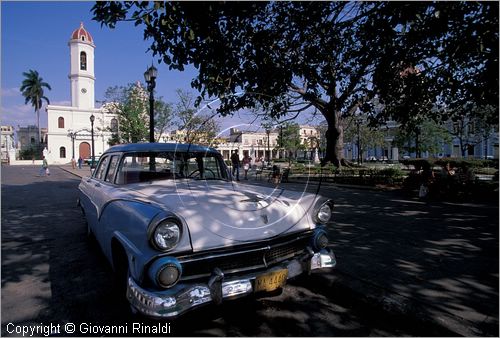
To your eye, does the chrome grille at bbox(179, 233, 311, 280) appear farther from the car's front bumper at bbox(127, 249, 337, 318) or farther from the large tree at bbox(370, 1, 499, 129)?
the large tree at bbox(370, 1, 499, 129)

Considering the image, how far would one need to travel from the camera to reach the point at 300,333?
2809 millimetres

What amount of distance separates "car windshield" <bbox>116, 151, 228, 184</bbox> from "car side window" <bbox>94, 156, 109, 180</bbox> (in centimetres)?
69

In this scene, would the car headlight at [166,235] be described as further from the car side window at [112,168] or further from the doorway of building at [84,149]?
the doorway of building at [84,149]

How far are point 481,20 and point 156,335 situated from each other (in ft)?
21.3

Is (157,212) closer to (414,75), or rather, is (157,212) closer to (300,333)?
(300,333)

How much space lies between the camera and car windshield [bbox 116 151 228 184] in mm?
4098

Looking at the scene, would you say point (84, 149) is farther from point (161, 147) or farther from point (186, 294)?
point (186, 294)

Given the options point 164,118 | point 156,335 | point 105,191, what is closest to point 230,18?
point 105,191

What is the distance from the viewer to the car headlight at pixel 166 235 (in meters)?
2.41

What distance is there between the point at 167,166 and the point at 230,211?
1790 mm

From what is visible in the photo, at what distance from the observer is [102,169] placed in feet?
15.5

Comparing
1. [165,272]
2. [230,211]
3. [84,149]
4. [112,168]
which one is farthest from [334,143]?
[84,149]

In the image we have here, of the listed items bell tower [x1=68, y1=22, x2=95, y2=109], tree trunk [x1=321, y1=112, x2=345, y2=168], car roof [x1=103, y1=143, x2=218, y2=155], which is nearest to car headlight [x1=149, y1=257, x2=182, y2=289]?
car roof [x1=103, y1=143, x2=218, y2=155]

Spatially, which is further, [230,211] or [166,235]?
[230,211]
